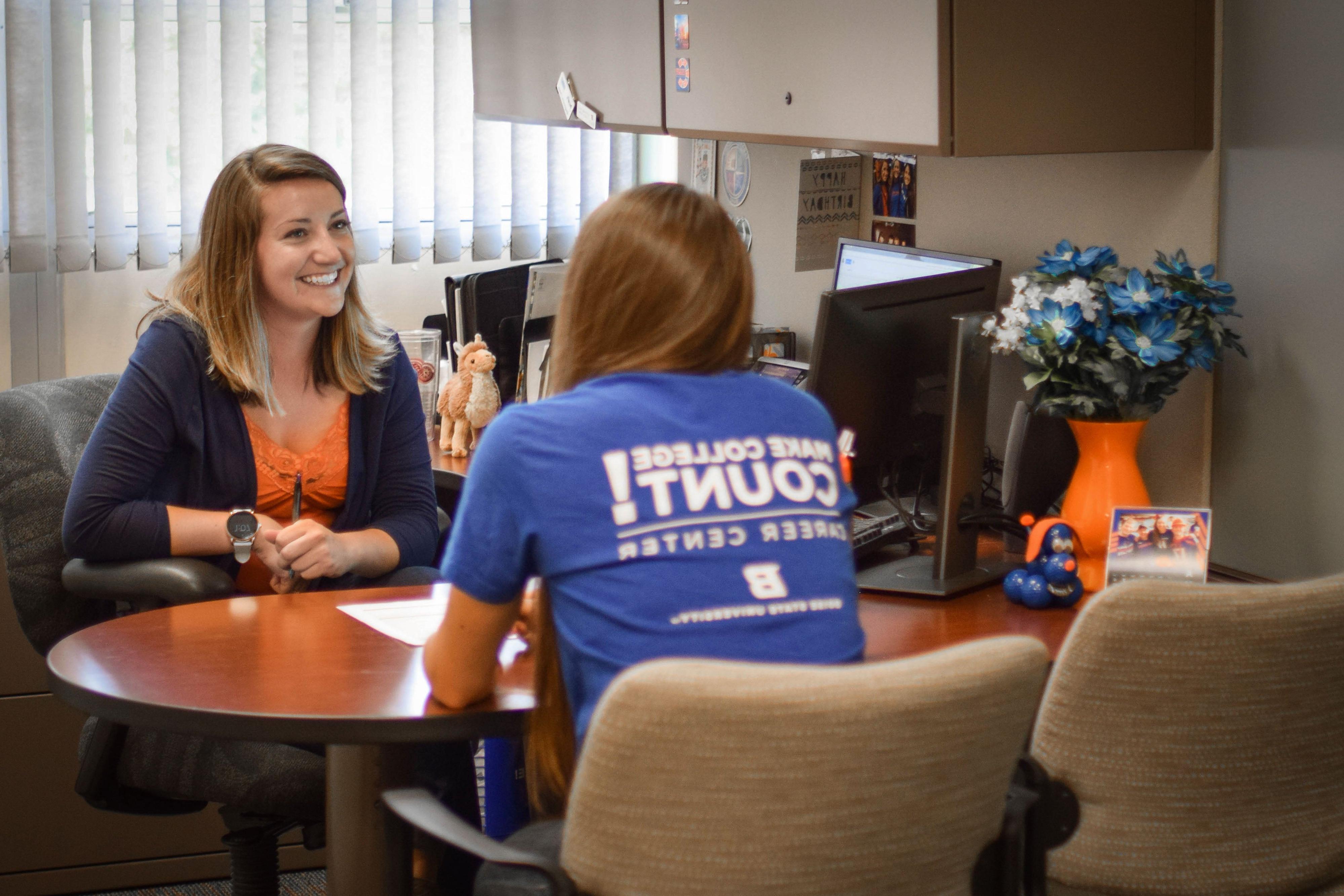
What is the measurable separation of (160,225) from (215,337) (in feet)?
4.98

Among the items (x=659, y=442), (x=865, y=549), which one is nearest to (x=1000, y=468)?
(x=865, y=549)

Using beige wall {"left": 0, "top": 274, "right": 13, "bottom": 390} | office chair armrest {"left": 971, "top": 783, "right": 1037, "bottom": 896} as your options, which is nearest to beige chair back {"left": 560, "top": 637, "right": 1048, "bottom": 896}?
office chair armrest {"left": 971, "top": 783, "right": 1037, "bottom": 896}

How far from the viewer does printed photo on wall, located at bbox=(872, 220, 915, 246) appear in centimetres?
246

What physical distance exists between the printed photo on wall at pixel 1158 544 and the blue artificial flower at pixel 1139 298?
251 mm

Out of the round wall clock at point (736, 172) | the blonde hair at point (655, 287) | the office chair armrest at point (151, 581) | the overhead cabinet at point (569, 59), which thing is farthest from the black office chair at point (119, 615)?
the round wall clock at point (736, 172)

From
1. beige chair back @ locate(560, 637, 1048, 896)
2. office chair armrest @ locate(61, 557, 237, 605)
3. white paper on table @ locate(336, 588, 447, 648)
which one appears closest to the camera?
beige chair back @ locate(560, 637, 1048, 896)

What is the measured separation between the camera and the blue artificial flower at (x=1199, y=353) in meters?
1.67

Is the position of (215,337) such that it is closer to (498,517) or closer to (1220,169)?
(498,517)

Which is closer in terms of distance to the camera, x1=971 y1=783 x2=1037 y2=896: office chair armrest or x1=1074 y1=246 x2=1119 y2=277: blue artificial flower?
x1=971 y1=783 x2=1037 y2=896: office chair armrest

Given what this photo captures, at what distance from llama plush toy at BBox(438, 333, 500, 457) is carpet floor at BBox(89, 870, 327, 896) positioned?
0.85 metres

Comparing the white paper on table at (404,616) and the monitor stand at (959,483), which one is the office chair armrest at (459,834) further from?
the monitor stand at (959,483)

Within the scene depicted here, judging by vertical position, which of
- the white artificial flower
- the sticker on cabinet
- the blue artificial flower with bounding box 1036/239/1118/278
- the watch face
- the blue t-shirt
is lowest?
the watch face

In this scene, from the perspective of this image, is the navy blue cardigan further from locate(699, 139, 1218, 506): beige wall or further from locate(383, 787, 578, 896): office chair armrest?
locate(699, 139, 1218, 506): beige wall

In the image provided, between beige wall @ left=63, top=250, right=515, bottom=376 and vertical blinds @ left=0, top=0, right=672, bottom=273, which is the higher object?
vertical blinds @ left=0, top=0, right=672, bottom=273
